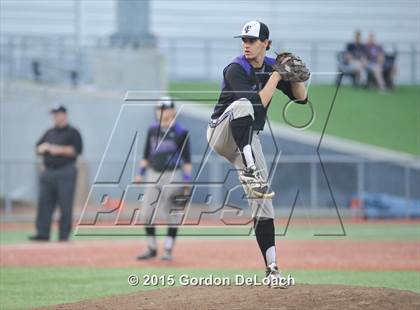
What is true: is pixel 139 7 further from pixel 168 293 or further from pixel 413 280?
pixel 168 293

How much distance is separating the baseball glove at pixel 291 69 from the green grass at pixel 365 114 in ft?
44.4

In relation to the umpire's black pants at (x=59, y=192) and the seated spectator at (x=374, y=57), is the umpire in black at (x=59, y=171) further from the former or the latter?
the seated spectator at (x=374, y=57)

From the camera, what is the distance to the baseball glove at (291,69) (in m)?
7.50

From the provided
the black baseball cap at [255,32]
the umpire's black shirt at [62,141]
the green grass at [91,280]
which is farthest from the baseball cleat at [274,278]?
the umpire's black shirt at [62,141]

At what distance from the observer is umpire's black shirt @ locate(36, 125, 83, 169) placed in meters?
15.0

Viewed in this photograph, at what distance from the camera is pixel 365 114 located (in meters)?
24.7

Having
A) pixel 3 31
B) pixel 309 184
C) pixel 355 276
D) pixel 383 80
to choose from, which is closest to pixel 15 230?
pixel 309 184

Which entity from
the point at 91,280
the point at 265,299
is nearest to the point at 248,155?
the point at 265,299

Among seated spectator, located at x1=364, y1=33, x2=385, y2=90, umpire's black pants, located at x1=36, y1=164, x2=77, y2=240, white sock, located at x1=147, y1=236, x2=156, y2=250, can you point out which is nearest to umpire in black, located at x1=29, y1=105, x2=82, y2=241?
umpire's black pants, located at x1=36, y1=164, x2=77, y2=240

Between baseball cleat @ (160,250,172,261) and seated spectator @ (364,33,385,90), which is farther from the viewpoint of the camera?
seated spectator @ (364,33,385,90)

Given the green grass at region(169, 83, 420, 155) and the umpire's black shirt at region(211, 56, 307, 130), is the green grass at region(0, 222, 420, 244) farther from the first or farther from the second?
the umpire's black shirt at region(211, 56, 307, 130)

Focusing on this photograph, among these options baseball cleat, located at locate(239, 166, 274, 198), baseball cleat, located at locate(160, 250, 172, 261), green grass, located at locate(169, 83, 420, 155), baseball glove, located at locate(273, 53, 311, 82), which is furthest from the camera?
green grass, located at locate(169, 83, 420, 155)

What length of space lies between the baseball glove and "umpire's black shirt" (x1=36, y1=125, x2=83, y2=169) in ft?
26.0

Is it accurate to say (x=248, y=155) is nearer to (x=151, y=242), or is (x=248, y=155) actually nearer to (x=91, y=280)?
(x=91, y=280)
